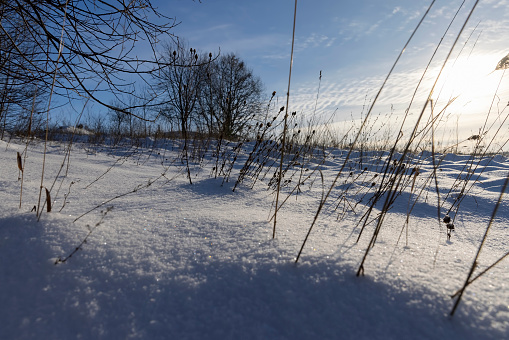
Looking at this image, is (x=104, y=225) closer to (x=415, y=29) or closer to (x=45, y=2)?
(x=415, y=29)

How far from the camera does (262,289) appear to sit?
0.66 metres

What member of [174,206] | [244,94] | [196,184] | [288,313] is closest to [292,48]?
[288,313]

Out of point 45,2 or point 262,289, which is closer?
point 262,289

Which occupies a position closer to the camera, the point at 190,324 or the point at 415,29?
the point at 190,324

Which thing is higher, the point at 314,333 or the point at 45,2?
the point at 45,2

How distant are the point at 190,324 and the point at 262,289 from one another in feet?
0.64

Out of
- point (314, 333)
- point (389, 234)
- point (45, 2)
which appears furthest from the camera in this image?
point (45, 2)

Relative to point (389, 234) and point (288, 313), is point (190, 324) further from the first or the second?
point (389, 234)

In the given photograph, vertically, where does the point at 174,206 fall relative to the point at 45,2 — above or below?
below

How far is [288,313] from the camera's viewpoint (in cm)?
60


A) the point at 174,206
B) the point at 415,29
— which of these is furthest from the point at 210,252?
the point at 415,29

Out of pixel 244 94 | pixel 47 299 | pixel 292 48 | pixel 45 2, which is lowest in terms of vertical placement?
pixel 47 299

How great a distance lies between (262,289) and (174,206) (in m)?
0.89

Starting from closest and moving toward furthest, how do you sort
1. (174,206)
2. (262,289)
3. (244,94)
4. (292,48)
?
(262,289) → (292,48) → (174,206) → (244,94)
